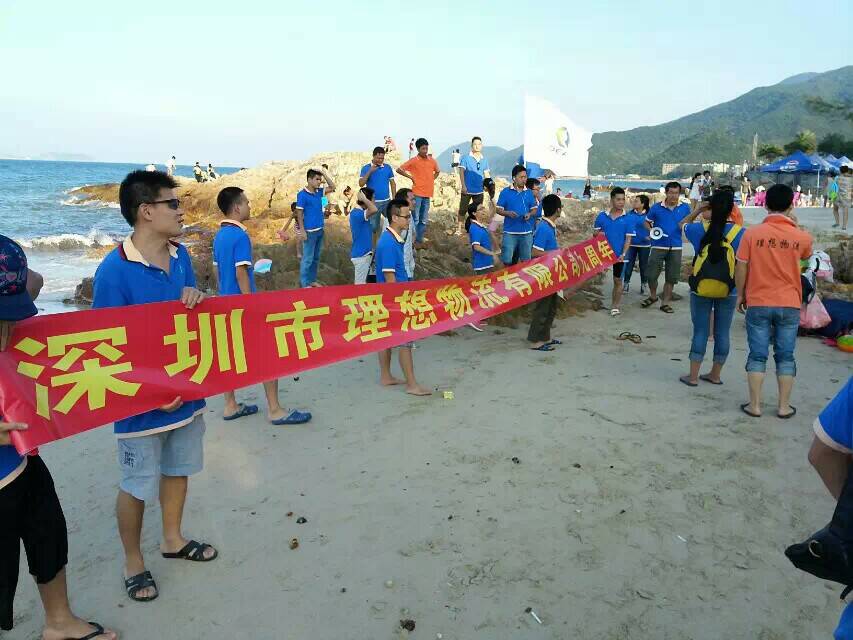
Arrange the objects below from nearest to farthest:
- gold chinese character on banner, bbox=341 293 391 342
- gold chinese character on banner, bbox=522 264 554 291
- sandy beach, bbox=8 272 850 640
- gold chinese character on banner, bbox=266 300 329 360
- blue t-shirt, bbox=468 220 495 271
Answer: sandy beach, bbox=8 272 850 640 < gold chinese character on banner, bbox=266 300 329 360 < gold chinese character on banner, bbox=341 293 391 342 < gold chinese character on banner, bbox=522 264 554 291 < blue t-shirt, bbox=468 220 495 271

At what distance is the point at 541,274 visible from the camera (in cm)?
Answer: 660

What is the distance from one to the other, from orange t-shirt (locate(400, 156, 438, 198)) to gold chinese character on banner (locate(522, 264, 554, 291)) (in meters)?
3.98

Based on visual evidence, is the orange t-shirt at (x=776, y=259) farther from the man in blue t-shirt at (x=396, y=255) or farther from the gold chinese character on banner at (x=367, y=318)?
the gold chinese character on banner at (x=367, y=318)

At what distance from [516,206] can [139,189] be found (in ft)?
19.6

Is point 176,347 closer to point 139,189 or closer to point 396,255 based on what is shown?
point 139,189

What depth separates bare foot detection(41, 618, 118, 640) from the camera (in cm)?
243

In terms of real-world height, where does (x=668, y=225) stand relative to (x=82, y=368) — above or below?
above

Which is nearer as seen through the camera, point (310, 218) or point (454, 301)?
point (454, 301)

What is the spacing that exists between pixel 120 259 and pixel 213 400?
113 inches

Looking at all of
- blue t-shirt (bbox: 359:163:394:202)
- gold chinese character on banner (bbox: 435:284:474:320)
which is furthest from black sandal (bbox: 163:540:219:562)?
blue t-shirt (bbox: 359:163:394:202)

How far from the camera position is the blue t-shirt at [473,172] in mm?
10423

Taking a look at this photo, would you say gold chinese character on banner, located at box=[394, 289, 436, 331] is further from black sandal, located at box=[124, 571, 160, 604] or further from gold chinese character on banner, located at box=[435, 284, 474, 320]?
black sandal, located at box=[124, 571, 160, 604]

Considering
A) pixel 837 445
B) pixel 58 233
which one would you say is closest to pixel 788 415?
pixel 837 445

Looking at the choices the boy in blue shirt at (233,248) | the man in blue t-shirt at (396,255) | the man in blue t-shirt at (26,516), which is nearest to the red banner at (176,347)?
the man in blue t-shirt at (26,516)
